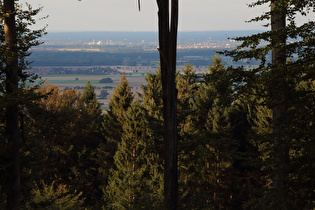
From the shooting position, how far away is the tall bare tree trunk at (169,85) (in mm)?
11555

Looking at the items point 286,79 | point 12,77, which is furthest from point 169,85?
point 12,77

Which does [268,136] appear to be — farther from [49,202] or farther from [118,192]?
[118,192]

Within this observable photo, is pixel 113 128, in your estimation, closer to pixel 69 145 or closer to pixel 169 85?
pixel 69 145

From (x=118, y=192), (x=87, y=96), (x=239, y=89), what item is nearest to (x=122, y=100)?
(x=87, y=96)

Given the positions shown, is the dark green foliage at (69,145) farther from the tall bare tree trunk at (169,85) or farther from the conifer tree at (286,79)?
the conifer tree at (286,79)

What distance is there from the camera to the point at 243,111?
4231 centimetres

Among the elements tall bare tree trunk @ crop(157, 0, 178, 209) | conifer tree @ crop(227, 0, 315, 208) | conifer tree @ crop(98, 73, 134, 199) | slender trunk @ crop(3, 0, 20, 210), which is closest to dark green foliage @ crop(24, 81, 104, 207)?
conifer tree @ crop(98, 73, 134, 199)

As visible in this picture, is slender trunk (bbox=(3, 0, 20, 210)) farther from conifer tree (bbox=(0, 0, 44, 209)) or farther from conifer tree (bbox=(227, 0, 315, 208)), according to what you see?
conifer tree (bbox=(227, 0, 315, 208))

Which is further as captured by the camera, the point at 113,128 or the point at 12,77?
the point at 113,128

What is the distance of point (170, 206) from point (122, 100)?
32.2 meters

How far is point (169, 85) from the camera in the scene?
1166 centimetres

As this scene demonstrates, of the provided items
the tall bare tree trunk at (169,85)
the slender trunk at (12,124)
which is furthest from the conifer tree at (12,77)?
the tall bare tree trunk at (169,85)

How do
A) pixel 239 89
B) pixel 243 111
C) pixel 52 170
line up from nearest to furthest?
pixel 239 89 → pixel 52 170 → pixel 243 111

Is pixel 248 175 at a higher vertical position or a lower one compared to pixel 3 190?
lower
